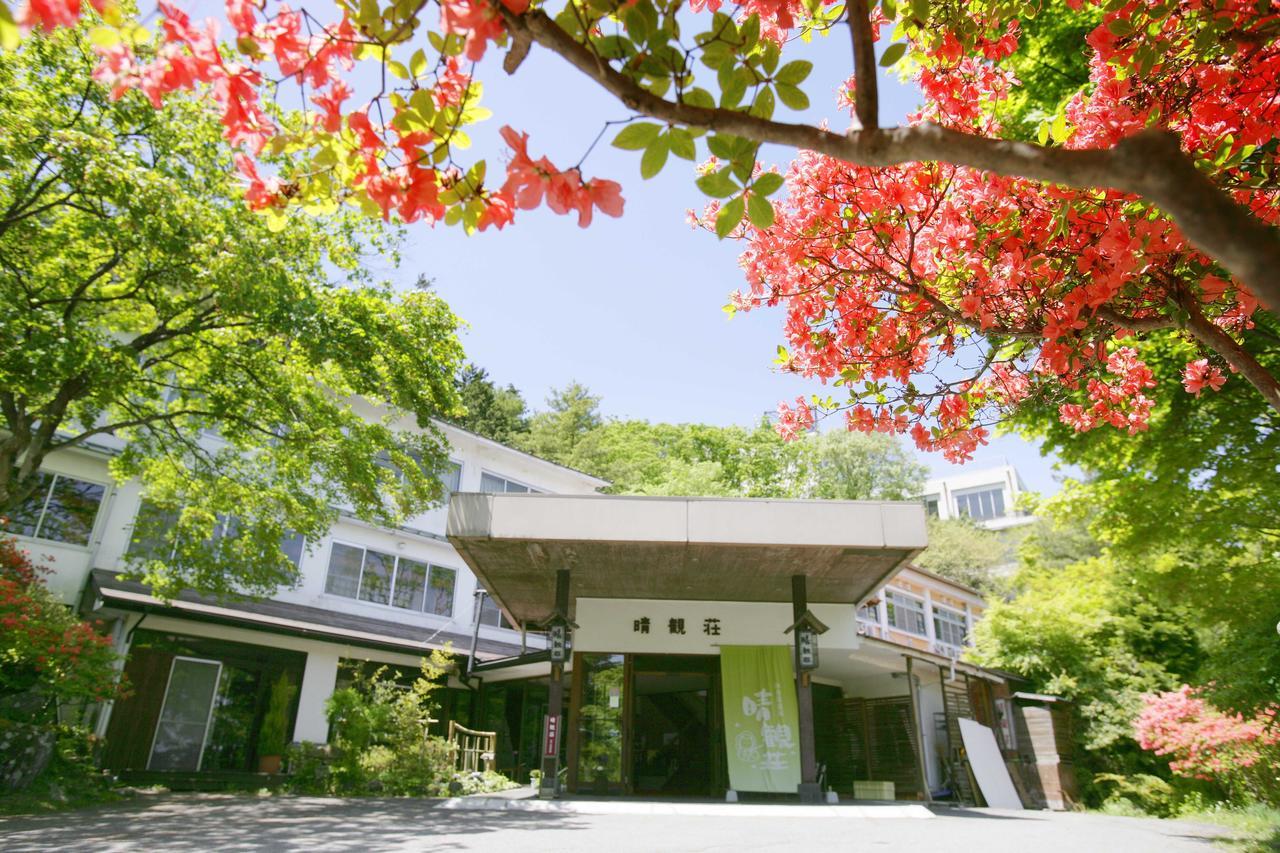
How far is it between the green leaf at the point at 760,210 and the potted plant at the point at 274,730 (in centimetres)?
1453

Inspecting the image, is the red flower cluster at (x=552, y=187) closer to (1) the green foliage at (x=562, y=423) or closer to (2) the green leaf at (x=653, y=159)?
(2) the green leaf at (x=653, y=159)

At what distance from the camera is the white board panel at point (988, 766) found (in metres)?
13.7

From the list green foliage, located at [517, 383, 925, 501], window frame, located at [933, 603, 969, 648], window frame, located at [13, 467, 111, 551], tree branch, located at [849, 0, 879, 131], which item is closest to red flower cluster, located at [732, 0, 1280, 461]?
tree branch, located at [849, 0, 879, 131]

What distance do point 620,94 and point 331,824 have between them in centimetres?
811

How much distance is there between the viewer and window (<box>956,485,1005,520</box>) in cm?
5309

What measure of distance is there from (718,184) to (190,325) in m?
10.2

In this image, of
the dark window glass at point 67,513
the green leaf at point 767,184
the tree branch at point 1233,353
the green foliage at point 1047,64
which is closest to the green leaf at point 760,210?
the green leaf at point 767,184

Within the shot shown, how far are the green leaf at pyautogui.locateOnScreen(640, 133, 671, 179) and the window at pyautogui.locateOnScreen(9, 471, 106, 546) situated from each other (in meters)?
14.8

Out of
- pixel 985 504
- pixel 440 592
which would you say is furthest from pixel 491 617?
pixel 985 504

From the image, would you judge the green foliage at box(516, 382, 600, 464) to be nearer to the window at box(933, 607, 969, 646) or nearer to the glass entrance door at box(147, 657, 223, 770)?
the window at box(933, 607, 969, 646)

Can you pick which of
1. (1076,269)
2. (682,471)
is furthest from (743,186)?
(682,471)

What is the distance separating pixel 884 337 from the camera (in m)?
4.41

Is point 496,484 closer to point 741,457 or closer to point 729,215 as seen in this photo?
point 741,457

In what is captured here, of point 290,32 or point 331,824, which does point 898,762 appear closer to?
point 331,824
